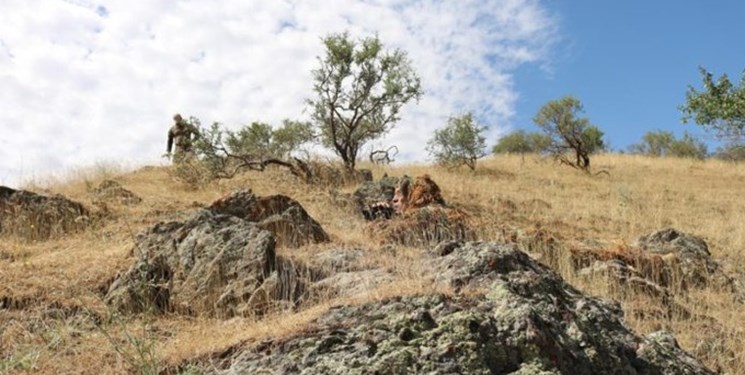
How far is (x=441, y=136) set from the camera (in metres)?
26.3

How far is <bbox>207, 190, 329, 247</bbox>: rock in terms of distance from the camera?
7.98m

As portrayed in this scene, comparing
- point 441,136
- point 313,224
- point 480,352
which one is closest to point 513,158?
point 441,136

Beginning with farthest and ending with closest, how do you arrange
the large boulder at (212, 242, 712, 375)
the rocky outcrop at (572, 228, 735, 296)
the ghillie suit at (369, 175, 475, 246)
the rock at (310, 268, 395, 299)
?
the ghillie suit at (369, 175, 475, 246), the rocky outcrop at (572, 228, 735, 296), the rock at (310, 268, 395, 299), the large boulder at (212, 242, 712, 375)

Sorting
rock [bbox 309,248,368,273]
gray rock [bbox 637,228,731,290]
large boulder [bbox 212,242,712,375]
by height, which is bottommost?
gray rock [bbox 637,228,731,290]

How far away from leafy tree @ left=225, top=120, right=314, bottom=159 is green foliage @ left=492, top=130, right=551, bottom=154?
518 inches

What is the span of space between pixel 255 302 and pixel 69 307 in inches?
64.8

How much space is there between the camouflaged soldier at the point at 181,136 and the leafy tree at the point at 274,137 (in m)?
3.75

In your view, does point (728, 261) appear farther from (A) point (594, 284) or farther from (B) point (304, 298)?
(B) point (304, 298)

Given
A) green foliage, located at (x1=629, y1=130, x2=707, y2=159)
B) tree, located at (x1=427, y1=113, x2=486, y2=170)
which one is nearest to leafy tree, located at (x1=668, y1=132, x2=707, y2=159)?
green foliage, located at (x1=629, y1=130, x2=707, y2=159)

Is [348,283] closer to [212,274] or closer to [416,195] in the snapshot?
[212,274]

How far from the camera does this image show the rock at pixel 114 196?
12.7 metres

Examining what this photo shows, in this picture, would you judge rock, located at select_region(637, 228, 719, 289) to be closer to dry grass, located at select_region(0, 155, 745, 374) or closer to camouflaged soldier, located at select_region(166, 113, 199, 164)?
dry grass, located at select_region(0, 155, 745, 374)

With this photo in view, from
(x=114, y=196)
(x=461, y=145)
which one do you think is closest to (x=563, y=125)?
(x=461, y=145)

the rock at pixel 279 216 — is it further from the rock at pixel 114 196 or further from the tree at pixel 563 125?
the tree at pixel 563 125
